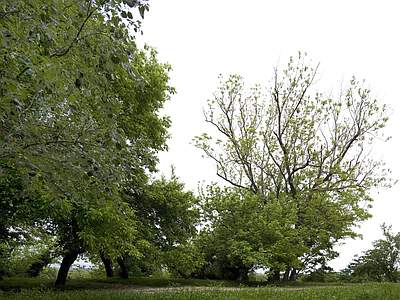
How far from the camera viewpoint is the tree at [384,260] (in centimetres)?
2625

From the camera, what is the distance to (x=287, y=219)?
15781 mm

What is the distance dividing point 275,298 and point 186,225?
8.02m

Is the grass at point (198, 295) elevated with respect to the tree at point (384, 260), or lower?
lower

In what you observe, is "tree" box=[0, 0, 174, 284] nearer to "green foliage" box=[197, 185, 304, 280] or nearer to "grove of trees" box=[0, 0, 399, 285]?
"grove of trees" box=[0, 0, 399, 285]

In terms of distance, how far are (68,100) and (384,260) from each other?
103 feet

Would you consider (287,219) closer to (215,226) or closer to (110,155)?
(215,226)

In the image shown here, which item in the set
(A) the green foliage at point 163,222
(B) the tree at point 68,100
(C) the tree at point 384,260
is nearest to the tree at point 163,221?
(A) the green foliage at point 163,222

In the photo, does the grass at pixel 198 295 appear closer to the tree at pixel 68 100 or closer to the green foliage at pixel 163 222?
the tree at pixel 68 100

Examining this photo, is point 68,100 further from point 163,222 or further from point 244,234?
point 244,234

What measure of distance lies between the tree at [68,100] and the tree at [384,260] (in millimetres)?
26287

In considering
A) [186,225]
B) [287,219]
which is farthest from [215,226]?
[287,219]

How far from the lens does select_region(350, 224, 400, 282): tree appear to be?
86.1 ft

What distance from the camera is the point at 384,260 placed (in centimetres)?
2662

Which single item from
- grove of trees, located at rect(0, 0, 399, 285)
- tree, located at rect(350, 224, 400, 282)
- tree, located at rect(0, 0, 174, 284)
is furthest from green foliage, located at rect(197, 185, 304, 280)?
tree, located at rect(350, 224, 400, 282)
